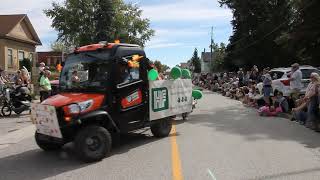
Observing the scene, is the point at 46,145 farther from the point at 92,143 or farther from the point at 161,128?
the point at 161,128

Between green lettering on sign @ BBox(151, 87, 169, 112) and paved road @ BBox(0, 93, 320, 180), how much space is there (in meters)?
0.79

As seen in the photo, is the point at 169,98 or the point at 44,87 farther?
the point at 44,87

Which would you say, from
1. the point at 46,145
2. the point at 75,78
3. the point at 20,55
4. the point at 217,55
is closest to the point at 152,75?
the point at 75,78

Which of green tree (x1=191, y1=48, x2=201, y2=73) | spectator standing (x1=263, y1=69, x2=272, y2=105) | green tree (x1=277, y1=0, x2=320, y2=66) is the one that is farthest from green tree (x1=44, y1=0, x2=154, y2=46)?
green tree (x1=191, y1=48, x2=201, y2=73)

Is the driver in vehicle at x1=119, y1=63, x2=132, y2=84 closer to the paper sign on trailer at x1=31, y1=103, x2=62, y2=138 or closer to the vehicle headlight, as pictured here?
the vehicle headlight

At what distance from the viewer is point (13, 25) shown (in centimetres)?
5378

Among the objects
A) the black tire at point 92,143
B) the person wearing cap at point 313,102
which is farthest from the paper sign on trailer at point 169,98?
the person wearing cap at point 313,102

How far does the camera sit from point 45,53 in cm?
10119

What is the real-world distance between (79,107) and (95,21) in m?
56.4

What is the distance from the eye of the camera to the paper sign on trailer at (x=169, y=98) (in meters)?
11.4

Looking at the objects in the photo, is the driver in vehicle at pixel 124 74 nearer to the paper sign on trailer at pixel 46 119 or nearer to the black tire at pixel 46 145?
the paper sign on trailer at pixel 46 119

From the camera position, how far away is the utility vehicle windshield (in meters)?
10.1

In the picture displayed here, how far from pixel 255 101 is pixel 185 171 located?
1374cm

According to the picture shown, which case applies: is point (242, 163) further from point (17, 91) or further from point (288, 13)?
point (288, 13)
